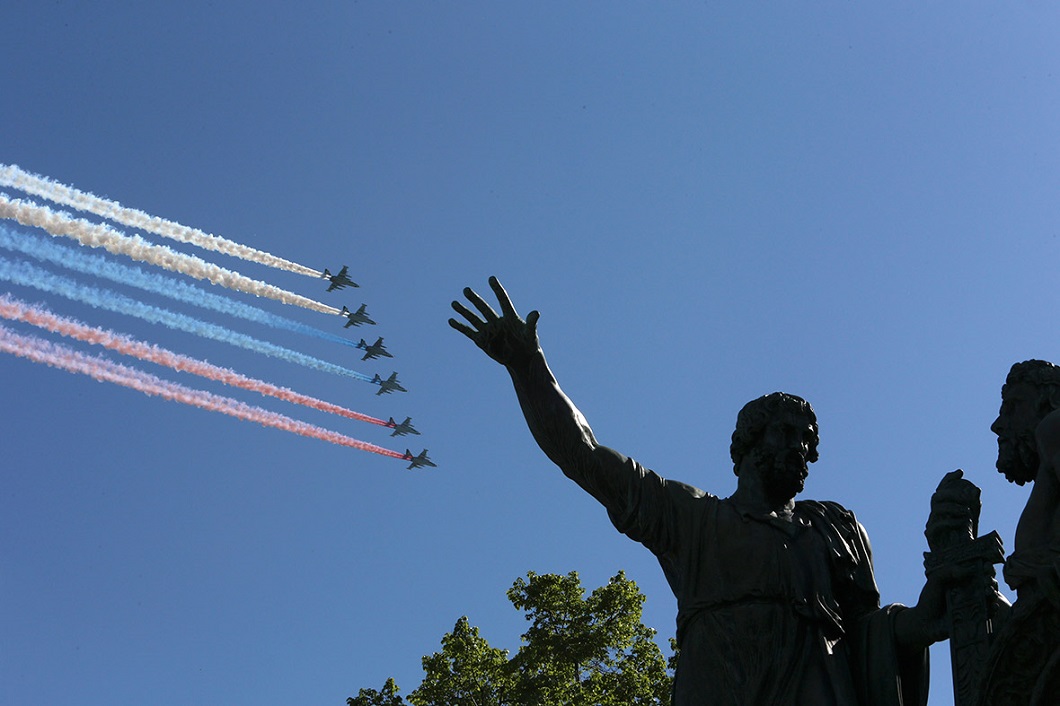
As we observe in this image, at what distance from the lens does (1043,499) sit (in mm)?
5602

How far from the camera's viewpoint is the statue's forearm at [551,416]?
7.27m

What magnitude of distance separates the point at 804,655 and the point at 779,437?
1.18 m

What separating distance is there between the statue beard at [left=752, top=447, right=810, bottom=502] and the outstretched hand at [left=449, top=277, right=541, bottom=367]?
146cm

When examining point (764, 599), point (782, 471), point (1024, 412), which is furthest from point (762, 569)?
point (1024, 412)

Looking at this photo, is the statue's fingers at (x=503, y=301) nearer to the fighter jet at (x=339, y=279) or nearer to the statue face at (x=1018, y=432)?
the statue face at (x=1018, y=432)

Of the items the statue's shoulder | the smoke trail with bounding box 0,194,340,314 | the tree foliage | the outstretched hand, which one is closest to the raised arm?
the outstretched hand

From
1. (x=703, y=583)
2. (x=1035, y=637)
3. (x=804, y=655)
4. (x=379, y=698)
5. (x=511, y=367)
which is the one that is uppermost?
(x=379, y=698)

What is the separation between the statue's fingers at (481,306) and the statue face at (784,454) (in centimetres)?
171

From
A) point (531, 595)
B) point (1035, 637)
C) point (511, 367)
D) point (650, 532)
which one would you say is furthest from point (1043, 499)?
point (531, 595)

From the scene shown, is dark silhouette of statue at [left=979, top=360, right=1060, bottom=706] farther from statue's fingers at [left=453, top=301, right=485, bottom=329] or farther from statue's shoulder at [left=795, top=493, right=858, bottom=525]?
statue's fingers at [left=453, top=301, right=485, bottom=329]

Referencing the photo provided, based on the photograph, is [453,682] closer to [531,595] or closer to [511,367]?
[531,595]

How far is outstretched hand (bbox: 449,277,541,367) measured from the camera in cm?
765

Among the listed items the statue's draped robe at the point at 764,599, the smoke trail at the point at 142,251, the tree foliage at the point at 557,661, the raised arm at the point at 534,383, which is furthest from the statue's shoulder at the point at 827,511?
the smoke trail at the point at 142,251

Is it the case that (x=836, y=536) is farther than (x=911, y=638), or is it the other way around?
(x=836, y=536)
